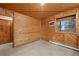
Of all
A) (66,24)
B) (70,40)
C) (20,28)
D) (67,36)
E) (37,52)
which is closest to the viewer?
(37,52)

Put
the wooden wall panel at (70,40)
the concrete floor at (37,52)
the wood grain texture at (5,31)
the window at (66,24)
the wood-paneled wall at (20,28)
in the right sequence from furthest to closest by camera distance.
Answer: the wood grain texture at (5,31) → the wood-paneled wall at (20,28) → the window at (66,24) → the wooden wall panel at (70,40) → the concrete floor at (37,52)

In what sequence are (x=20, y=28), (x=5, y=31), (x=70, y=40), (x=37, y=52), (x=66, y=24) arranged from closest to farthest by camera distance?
1. (x=37, y=52)
2. (x=70, y=40)
3. (x=66, y=24)
4. (x=20, y=28)
5. (x=5, y=31)

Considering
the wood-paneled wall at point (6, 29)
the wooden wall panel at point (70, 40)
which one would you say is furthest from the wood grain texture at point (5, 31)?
the wooden wall panel at point (70, 40)

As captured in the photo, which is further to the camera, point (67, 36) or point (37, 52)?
point (67, 36)

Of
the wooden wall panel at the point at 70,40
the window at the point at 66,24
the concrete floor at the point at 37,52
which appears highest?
the window at the point at 66,24

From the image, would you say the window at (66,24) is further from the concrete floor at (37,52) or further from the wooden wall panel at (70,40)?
the concrete floor at (37,52)

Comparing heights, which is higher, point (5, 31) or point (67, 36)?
point (5, 31)

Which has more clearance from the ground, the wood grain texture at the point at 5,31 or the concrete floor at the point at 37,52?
the wood grain texture at the point at 5,31

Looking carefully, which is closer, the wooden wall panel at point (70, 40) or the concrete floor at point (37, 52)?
the concrete floor at point (37, 52)

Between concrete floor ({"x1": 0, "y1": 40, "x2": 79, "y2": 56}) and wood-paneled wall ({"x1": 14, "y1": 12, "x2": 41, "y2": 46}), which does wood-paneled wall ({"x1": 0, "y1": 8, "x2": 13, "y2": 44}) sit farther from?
concrete floor ({"x1": 0, "y1": 40, "x2": 79, "y2": 56})

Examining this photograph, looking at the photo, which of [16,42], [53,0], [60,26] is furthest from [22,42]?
[53,0]

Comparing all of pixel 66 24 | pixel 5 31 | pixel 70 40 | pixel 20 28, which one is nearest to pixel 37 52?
pixel 70 40

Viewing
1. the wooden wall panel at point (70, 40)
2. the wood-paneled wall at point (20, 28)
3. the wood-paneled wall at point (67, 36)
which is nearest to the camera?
the wood-paneled wall at point (67, 36)

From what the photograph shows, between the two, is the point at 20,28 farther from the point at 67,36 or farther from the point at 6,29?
the point at 67,36
